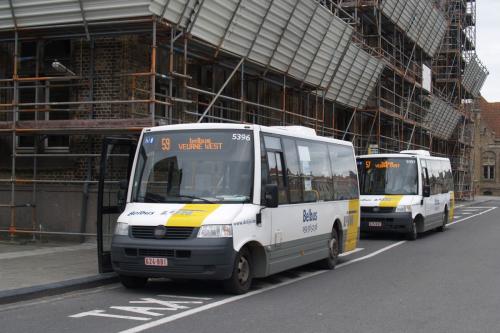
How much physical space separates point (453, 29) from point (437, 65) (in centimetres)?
339

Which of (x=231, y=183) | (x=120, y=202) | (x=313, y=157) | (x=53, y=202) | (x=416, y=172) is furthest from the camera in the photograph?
(x=416, y=172)

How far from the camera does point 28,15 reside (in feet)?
49.0

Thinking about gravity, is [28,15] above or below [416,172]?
above

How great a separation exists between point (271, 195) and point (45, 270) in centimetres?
412

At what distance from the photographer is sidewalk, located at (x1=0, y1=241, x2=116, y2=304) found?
9.30 meters

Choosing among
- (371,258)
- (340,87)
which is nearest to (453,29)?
(340,87)

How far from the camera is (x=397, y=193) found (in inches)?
758

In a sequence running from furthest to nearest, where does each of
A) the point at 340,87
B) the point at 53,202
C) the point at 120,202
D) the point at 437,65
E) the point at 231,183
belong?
the point at 437,65 < the point at 340,87 < the point at 53,202 < the point at 120,202 < the point at 231,183

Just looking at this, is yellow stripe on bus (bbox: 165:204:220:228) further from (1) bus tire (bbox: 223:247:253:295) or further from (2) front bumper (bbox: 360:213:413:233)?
(2) front bumper (bbox: 360:213:413:233)

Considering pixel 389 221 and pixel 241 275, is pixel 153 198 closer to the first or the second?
pixel 241 275

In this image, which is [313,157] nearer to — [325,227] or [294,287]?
[325,227]

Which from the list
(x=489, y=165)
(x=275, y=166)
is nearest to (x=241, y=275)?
(x=275, y=166)

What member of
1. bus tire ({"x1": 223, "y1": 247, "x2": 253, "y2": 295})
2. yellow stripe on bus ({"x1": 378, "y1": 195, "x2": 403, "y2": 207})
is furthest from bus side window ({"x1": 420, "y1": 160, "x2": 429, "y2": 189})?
bus tire ({"x1": 223, "y1": 247, "x2": 253, "y2": 295})

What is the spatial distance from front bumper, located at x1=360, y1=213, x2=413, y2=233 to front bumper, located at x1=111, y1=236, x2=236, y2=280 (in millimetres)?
10356
